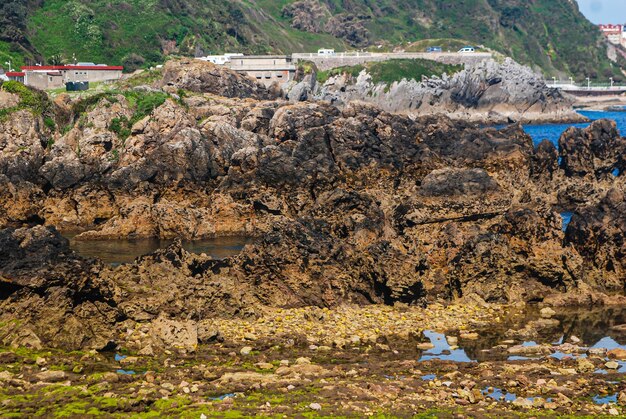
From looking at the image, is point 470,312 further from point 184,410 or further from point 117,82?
point 117,82

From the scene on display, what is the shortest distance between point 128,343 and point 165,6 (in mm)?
156242

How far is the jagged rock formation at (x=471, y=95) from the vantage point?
171375 millimetres

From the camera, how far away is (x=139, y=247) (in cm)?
5716

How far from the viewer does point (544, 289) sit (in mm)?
44531

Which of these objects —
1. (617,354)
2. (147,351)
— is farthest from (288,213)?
(617,354)

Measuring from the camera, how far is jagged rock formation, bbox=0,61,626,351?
37.6m

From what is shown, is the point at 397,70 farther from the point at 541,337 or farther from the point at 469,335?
the point at 469,335

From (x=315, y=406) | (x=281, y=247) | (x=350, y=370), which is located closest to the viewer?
(x=315, y=406)

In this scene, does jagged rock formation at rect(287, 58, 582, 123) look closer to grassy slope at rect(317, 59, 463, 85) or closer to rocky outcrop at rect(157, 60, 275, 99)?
grassy slope at rect(317, 59, 463, 85)

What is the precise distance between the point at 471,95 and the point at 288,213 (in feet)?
406

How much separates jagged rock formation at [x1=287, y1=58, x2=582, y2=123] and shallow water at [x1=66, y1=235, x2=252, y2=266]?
Answer: 102 metres

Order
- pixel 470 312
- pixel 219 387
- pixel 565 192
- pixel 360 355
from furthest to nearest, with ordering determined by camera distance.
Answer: pixel 565 192 < pixel 470 312 < pixel 360 355 < pixel 219 387

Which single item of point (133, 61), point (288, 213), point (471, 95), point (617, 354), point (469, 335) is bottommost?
point (469, 335)

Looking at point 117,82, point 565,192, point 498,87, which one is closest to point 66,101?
point 117,82
